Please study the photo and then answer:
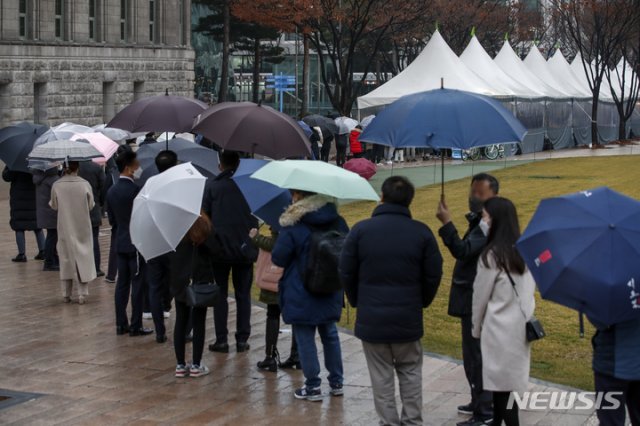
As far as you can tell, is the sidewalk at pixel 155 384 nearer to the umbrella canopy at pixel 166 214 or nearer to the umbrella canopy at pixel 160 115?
the umbrella canopy at pixel 166 214

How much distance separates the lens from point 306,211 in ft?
28.8

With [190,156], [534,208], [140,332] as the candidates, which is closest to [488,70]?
[534,208]

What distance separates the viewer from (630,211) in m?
6.30

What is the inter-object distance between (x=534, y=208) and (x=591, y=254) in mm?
16261

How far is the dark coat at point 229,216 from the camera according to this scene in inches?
411

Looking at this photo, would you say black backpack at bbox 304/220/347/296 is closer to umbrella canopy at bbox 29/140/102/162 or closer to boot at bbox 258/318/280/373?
boot at bbox 258/318/280/373

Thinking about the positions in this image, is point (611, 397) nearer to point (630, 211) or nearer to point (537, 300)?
point (630, 211)

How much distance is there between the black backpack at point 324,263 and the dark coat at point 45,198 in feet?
23.3

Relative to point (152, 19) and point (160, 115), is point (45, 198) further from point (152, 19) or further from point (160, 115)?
point (152, 19)

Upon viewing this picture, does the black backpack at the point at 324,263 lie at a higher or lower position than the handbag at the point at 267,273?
higher

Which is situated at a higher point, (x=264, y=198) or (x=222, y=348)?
(x=264, y=198)

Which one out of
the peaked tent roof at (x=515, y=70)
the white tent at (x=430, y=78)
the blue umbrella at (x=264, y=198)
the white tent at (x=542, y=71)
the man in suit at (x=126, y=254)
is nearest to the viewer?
the blue umbrella at (x=264, y=198)

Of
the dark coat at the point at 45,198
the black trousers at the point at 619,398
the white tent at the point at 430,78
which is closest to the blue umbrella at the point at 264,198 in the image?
the black trousers at the point at 619,398

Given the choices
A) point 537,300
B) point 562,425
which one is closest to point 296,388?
point 562,425
